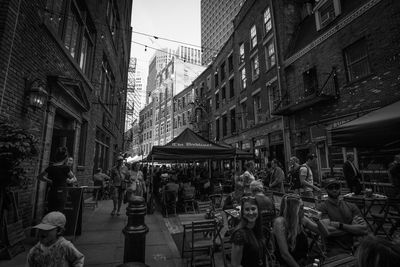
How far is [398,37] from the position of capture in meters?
8.46

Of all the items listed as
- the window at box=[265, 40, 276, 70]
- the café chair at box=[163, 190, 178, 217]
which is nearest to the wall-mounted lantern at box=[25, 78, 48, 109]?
the café chair at box=[163, 190, 178, 217]

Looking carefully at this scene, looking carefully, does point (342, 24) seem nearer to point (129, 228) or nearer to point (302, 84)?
point (302, 84)

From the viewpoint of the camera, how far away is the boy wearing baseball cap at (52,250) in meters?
2.19

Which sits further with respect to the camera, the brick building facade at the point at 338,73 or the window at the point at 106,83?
the window at the point at 106,83

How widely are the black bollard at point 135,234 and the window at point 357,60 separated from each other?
1117 cm

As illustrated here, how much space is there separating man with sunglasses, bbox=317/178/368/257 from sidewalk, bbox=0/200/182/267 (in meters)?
2.64

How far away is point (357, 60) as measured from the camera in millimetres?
10273

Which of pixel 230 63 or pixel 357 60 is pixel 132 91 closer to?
pixel 230 63

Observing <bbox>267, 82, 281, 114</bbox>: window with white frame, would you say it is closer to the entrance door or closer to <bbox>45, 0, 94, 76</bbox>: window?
<bbox>45, 0, 94, 76</bbox>: window

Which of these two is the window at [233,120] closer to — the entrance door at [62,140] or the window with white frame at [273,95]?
the window with white frame at [273,95]

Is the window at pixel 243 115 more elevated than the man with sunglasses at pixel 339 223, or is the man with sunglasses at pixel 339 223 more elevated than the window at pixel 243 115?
the window at pixel 243 115

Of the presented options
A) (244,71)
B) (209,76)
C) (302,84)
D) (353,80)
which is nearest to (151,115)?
(209,76)

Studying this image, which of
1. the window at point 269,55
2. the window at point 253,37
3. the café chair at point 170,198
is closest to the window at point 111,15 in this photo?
the café chair at point 170,198

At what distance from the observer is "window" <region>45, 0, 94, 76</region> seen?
6410 mm
